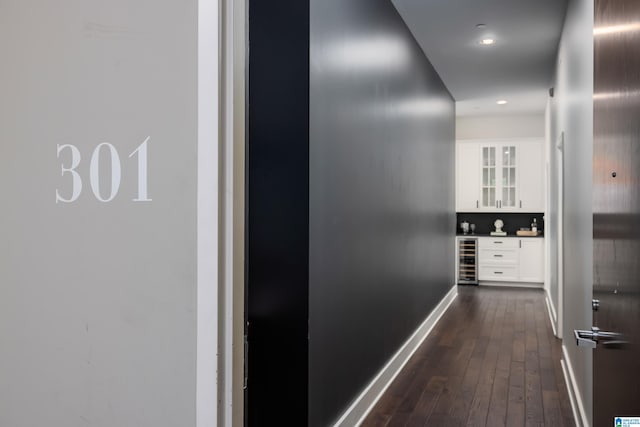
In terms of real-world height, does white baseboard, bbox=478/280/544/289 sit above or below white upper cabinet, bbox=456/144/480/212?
below

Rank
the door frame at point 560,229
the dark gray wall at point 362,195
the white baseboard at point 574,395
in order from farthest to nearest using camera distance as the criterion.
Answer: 1. the door frame at point 560,229
2. the white baseboard at point 574,395
3. the dark gray wall at point 362,195

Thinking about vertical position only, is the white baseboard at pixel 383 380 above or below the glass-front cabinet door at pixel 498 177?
below

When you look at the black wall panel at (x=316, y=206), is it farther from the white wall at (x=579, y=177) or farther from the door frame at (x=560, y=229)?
the door frame at (x=560, y=229)

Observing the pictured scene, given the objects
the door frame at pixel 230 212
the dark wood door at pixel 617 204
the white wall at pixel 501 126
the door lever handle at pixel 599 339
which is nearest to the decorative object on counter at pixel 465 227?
the white wall at pixel 501 126

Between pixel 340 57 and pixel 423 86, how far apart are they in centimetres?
273

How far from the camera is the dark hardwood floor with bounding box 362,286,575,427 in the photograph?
10.9ft

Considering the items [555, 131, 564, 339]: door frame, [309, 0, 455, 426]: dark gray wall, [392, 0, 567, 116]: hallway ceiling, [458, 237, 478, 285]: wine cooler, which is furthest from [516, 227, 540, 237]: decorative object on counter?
[309, 0, 455, 426]: dark gray wall

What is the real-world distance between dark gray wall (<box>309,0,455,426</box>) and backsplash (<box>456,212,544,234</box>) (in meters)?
4.27

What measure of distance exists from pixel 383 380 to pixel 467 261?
5626 millimetres

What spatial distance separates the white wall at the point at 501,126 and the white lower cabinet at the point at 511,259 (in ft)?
5.66

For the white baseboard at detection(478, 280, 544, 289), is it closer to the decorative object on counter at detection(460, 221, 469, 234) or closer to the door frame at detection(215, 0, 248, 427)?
the decorative object on counter at detection(460, 221, 469, 234)

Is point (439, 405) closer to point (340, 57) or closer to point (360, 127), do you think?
point (360, 127)

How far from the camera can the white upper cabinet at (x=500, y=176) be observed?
8875 millimetres
